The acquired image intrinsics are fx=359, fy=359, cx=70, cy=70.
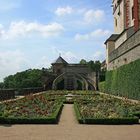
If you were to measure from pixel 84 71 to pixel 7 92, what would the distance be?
1279 inches

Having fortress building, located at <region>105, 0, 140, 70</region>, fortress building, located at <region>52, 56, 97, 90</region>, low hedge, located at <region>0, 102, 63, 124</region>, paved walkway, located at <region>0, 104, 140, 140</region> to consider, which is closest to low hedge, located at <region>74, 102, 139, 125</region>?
A: paved walkway, located at <region>0, 104, 140, 140</region>

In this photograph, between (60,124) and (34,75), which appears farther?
(34,75)

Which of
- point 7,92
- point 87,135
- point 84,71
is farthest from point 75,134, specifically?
point 84,71

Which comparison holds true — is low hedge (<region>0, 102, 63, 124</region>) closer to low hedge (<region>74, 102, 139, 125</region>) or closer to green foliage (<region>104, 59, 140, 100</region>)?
low hedge (<region>74, 102, 139, 125</region>)

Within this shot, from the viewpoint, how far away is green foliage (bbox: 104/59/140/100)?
25109 millimetres

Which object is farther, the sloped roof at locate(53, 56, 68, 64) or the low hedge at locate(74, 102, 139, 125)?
the sloped roof at locate(53, 56, 68, 64)

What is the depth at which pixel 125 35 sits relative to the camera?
134 feet

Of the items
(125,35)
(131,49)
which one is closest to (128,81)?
(131,49)

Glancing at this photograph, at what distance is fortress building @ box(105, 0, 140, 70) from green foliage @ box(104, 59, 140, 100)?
94 centimetres

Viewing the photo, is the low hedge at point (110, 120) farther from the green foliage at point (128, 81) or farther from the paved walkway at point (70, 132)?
the green foliage at point (128, 81)

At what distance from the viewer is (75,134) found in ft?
34.4

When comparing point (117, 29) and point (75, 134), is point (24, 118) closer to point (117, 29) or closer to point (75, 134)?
point (75, 134)

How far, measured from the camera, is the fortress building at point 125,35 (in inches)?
1133

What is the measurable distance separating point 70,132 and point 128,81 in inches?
724
